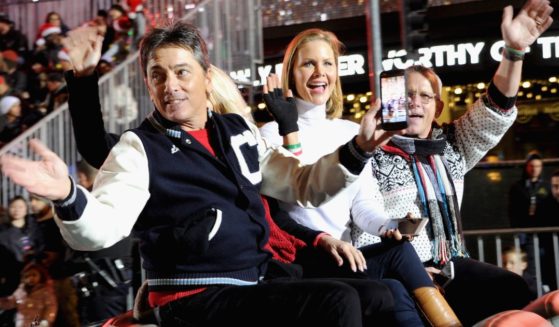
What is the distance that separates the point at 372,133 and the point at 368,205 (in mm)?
1167

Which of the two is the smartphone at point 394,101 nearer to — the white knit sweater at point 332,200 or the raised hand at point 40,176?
the white knit sweater at point 332,200

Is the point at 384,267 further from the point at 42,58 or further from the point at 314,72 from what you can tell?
the point at 42,58

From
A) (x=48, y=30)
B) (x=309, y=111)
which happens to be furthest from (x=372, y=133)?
(x=48, y=30)

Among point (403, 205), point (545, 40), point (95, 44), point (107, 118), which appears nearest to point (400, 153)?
point (403, 205)

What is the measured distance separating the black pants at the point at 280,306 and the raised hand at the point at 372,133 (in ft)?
1.67

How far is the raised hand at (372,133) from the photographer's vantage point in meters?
3.29

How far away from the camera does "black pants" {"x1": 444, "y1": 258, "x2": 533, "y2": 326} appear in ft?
13.8

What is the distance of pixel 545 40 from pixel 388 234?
1146 cm

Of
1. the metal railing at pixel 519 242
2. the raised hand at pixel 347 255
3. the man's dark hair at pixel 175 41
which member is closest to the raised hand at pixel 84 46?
the man's dark hair at pixel 175 41

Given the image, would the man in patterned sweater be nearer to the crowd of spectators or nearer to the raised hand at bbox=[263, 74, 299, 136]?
the raised hand at bbox=[263, 74, 299, 136]

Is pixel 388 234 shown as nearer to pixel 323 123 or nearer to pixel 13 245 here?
pixel 323 123

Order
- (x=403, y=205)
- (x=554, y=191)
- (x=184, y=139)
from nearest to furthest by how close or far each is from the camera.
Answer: (x=184, y=139)
(x=403, y=205)
(x=554, y=191)

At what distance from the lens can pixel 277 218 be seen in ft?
13.5

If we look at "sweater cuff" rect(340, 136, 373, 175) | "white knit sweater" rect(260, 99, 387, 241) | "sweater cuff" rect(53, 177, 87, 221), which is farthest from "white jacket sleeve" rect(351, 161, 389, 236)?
"sweater cuff" rect(53, 177, 87, 221)
